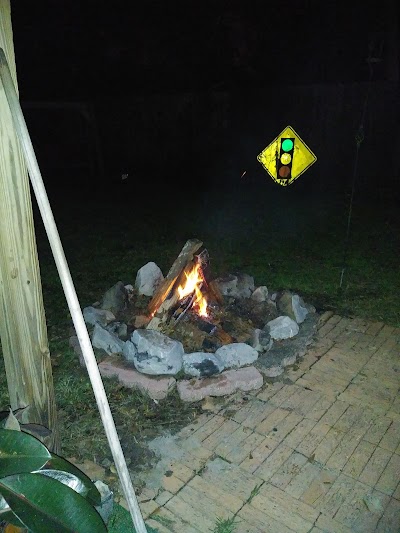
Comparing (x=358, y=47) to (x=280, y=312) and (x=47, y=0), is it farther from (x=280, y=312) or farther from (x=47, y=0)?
(x=280, y=312)

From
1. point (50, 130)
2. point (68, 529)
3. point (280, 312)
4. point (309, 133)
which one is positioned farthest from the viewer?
point (50, 130)

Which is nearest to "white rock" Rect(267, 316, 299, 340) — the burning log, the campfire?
the campfire

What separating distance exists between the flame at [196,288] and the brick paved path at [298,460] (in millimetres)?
1078

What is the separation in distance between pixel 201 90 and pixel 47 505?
14381 mm

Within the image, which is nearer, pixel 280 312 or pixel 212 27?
pixel 280 312

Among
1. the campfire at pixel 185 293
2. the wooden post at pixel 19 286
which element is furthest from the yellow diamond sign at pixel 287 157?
the wooden post at pixel 19 286

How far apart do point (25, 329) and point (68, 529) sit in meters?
0.97

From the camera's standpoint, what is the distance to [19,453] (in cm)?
163

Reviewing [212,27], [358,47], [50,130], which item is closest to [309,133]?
[358,47]

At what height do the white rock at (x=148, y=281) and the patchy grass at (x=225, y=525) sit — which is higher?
the white rock at (x=148, y=281)

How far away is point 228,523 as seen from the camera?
8.34 ft

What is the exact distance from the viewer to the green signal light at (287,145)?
5355mm

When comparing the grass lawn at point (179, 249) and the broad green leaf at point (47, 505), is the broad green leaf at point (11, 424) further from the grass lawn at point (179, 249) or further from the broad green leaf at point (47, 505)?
the grass lawn at point (179, 249)

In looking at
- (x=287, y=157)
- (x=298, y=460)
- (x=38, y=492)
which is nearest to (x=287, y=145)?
(x=287, y=157)
